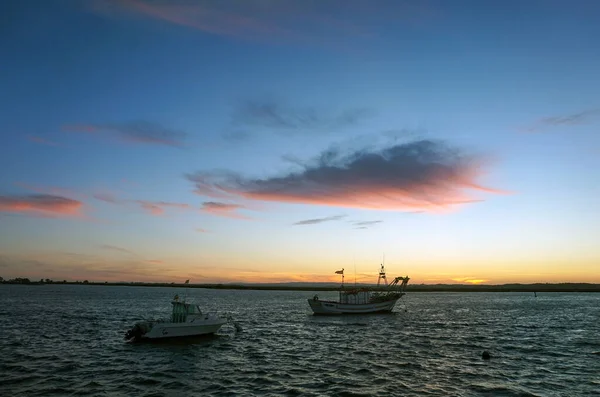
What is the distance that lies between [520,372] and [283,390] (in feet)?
64.2

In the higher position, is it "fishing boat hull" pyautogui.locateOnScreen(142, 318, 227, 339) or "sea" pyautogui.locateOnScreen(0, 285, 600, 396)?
"fishing boat hull" pyautogui.locateOnScreen(142, 318, 227, 339)

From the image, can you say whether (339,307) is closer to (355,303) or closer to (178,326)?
(355,303)

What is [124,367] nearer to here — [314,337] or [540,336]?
[314,337]

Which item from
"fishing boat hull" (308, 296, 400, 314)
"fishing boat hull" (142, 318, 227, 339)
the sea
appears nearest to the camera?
the sea

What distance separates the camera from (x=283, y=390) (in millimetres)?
27891

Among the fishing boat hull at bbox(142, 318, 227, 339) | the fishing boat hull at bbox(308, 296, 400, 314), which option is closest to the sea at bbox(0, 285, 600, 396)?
the fishing boat hull at bbox(142, 318, 227, 339)

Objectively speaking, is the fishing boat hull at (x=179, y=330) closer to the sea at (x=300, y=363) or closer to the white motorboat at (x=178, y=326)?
the white motorboat at (x=178, y=326)

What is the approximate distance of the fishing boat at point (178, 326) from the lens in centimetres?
4725

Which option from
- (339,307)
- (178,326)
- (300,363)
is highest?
(178,326)

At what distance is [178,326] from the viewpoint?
48.6 metres

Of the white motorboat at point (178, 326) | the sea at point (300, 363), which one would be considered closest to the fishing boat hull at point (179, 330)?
the white motorboat at point (178, 326)

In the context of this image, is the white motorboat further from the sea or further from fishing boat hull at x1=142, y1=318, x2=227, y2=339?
the sea

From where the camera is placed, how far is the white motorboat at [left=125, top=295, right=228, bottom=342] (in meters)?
47.2

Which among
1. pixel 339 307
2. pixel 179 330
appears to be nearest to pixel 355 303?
pixel 339 307
